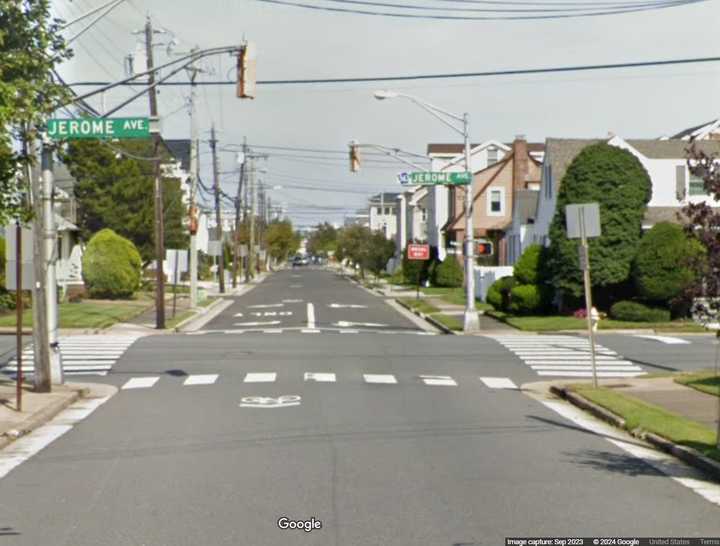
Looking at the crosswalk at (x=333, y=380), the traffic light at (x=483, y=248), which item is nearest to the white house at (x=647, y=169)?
the traffic light at (x=483, y=248)

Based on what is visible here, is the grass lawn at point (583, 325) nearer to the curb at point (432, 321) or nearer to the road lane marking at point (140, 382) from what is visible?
the curb at point (432, 321)

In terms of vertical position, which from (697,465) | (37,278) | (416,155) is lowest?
(697,465)

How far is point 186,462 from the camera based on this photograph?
13.5 metres

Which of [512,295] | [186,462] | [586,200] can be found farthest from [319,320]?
[186,462]

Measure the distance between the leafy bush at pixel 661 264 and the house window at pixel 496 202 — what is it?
3851 cm

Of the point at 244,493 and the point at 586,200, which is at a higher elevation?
the point at 586,200

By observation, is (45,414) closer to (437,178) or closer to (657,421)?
(657,421)

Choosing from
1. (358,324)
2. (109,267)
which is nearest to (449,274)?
(109,267)

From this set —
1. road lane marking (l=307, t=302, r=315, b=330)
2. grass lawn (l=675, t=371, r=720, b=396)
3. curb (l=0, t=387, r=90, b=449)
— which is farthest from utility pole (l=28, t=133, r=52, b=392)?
road lane marking (l=307, t=302, r=315, b=330)

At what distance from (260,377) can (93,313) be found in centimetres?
2471

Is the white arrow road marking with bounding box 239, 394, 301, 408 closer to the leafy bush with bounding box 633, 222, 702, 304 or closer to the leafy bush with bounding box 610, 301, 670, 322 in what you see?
the leafy bush with bounding box 633, 222, 702, 304

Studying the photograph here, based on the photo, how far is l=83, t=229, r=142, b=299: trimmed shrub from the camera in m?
59.7

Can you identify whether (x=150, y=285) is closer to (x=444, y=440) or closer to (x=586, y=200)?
(x=586, y=200)

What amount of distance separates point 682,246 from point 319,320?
1414 cm
